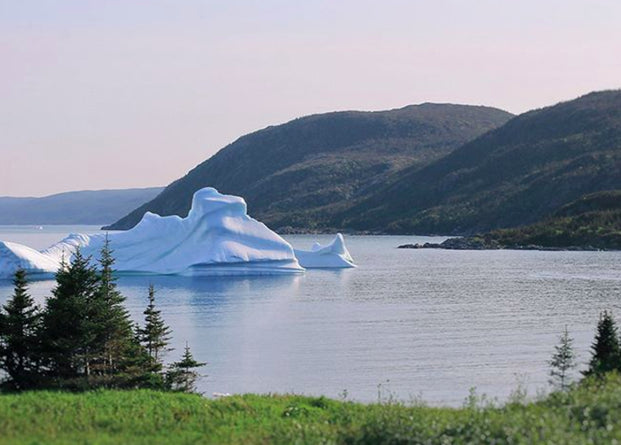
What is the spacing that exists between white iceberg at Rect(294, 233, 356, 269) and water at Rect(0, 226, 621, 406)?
100 inches

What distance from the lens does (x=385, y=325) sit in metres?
39.1

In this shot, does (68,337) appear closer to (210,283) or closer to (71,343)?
(71,343)

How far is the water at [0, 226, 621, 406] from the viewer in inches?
1040

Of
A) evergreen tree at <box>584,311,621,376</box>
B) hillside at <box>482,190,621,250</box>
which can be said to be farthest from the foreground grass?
hillside at <box>482,190,621,250</box>

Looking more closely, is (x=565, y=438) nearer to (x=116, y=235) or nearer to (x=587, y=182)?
(x=116, y=235)

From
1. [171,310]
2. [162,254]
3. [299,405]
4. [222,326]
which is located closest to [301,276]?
[162,254]

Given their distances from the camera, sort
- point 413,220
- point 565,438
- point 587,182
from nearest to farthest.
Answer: point 565,438 → point 587,182 → point 413,220

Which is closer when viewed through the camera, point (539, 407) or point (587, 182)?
point (539, 407)

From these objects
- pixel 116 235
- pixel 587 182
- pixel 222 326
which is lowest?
pixel 222 326

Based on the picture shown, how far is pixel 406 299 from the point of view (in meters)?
50.6

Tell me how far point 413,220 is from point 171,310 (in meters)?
124

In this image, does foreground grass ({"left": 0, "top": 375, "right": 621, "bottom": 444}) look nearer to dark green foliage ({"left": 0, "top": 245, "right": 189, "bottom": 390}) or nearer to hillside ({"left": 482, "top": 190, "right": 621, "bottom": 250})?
dark green foliage ({"left": 0, "top": 245, "right": 189, "bottom": 390})

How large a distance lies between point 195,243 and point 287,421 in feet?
172

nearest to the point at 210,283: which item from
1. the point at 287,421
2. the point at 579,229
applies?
the point at 287,421
